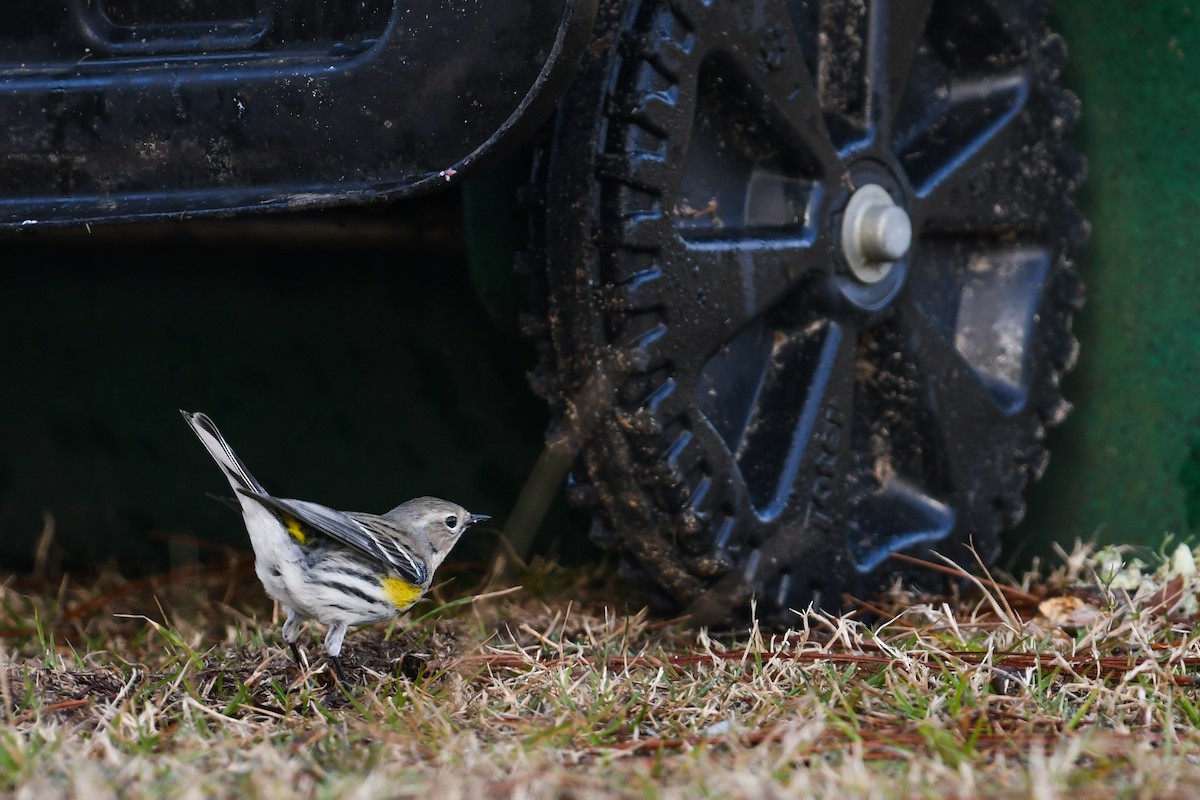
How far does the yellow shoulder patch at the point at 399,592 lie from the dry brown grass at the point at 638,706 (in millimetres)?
98

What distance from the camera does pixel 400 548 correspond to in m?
2.20

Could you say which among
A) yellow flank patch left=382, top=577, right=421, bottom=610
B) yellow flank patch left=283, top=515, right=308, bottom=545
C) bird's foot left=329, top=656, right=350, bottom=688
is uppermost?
yellow flank patch left=283, top=515, right=308, bottom=545

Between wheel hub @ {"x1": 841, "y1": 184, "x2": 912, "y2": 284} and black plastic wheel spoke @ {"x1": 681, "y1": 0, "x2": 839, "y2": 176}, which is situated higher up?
black plastic wheel spoke @ {"x1": 681, "y1": 0, "x2": 839, "y2": 176}

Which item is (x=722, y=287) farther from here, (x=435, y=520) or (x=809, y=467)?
(x=435, y=520)

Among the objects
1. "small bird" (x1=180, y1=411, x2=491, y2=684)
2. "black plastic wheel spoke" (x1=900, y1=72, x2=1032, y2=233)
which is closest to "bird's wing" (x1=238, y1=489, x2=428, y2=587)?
"small bird" (x1=180, y1=411, x2=491, y2=684)

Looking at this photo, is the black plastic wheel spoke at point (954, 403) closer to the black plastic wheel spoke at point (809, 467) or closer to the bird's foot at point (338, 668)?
the black plastic wheel spoke at point (809, 467)

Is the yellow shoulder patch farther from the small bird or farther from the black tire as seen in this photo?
the black tire

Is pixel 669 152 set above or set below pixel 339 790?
above

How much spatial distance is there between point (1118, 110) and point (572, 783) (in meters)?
1.95

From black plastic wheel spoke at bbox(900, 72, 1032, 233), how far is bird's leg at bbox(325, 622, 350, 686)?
1188mm

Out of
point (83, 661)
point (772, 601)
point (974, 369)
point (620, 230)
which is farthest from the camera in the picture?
point (974, 369)

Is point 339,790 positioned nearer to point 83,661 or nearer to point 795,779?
point 795,779

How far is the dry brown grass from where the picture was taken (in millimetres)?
1529

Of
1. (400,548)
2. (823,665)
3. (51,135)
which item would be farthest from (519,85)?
(823,665)
